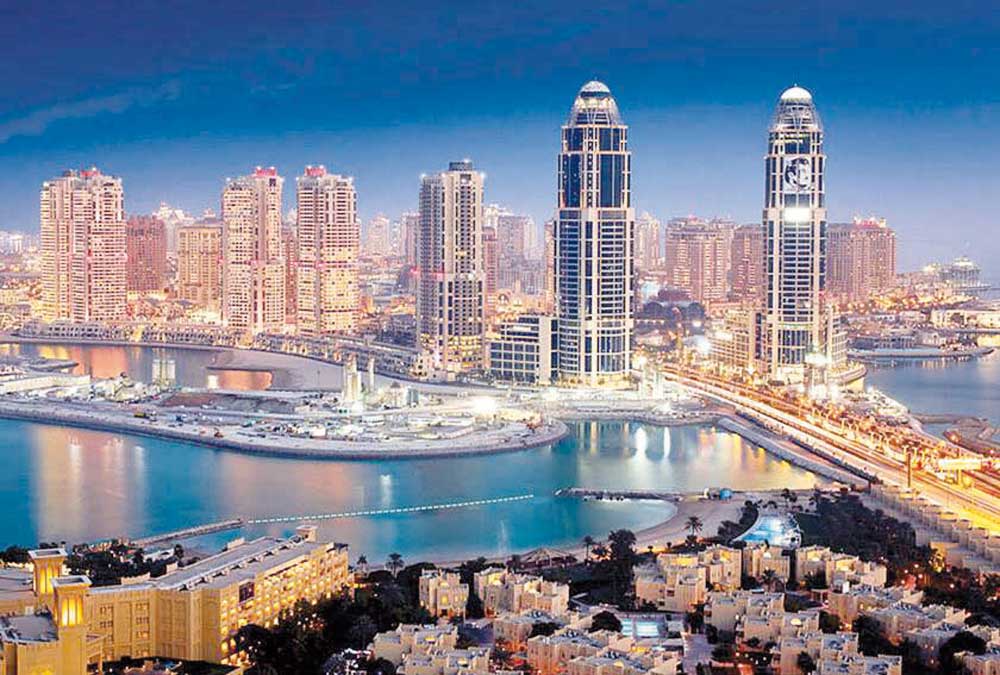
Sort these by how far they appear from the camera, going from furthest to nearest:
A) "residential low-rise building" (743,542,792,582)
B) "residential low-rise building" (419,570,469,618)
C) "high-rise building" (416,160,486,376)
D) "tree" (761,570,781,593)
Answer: "high-rise building" (416,160,486,376) → "residential low-rise building" (743,542,792,582) → "tree" (761,570,781,593) → "residential low-rise building" (419,570,469,618)

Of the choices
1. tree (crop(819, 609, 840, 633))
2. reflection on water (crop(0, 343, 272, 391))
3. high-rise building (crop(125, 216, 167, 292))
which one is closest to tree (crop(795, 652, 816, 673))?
tree (crop(819, 609, 840, 633))

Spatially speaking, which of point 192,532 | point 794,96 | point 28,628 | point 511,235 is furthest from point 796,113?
point 511,235

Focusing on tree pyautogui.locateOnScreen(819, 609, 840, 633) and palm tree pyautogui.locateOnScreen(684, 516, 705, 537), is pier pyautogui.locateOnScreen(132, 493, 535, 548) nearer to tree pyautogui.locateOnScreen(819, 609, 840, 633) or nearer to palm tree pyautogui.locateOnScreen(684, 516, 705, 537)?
palm tree pyautogui.locateOnScreen(684, 516, 705, 537)

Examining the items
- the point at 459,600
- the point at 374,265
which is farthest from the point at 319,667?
the point at 374,265

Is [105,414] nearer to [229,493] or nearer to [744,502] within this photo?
[229,493]

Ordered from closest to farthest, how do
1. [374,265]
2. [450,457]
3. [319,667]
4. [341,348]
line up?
1. [319,667]
2. [450,457]
3. [341,348]
4. [374,265]

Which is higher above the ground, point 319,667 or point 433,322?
point 433,322

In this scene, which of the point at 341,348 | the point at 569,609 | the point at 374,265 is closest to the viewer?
the point at 569,609
